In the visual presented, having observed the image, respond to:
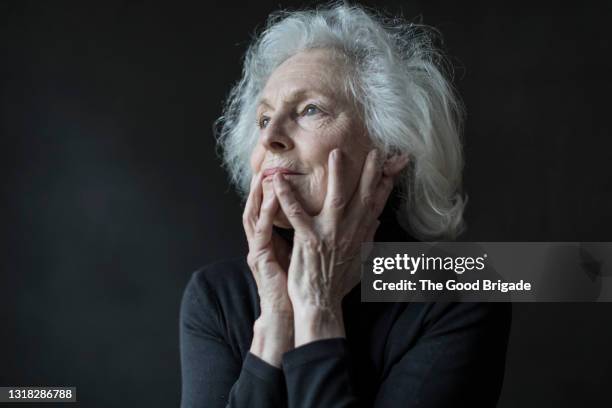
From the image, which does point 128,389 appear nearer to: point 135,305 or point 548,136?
point 135,305

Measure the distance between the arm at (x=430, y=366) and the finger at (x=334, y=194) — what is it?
0.30 metres

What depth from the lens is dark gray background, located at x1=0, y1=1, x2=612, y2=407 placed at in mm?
2389

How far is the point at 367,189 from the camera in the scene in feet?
4.97

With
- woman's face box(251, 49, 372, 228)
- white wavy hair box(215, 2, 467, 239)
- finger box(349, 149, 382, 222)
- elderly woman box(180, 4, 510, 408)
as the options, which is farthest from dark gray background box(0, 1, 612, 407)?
finger box(349, 149, 382, 222)

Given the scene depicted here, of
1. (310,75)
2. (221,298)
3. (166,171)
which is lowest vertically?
(221,298)

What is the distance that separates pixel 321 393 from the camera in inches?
50.1

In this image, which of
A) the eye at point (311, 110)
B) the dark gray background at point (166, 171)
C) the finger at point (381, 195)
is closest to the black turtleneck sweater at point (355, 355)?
the finger at point (381, 195)

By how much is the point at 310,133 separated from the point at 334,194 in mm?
174

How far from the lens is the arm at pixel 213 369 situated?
4.36 ft

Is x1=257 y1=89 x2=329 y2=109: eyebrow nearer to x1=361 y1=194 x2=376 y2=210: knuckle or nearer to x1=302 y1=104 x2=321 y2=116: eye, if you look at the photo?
x1=302 y1=104 x2=321 y2=116: eye

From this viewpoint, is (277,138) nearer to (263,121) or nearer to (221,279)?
(263,121)

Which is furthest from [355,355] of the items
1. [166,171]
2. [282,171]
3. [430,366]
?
[166,171]

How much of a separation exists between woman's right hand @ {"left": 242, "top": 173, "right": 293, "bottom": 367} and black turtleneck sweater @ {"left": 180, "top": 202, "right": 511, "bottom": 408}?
0.15ft

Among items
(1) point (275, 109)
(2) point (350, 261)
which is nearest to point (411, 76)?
(1) point (275, 109)
